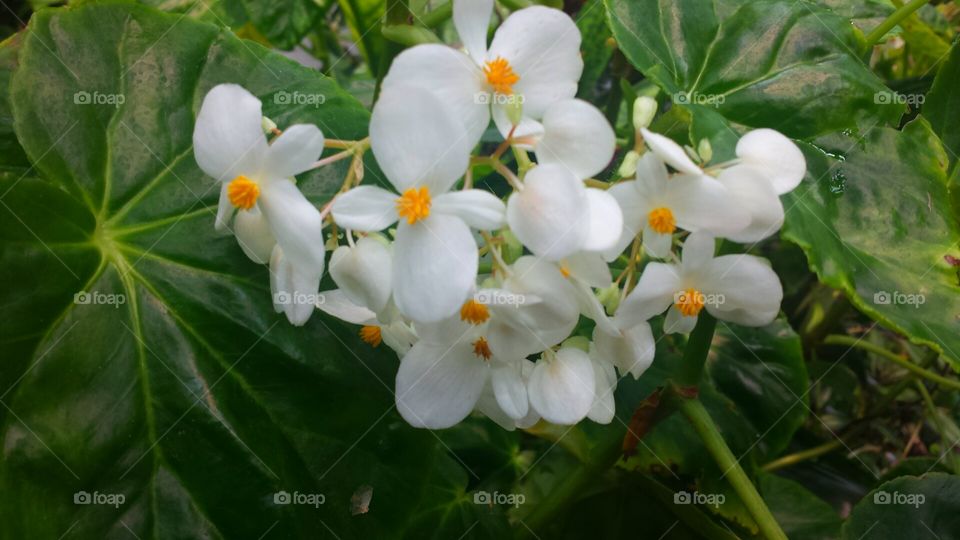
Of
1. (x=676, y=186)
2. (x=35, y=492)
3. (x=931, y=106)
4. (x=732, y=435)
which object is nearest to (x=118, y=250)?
(x=35, y=492)

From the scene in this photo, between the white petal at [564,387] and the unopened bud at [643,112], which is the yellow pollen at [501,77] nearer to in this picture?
the unopened bud at [643,112]

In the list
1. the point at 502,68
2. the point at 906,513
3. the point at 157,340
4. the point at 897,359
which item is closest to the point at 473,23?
the point at 502,68

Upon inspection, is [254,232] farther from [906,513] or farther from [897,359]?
[897,359]

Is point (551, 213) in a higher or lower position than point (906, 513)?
higher

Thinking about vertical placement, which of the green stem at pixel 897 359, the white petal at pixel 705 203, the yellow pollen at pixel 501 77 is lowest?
the green stem at pixel 897 359

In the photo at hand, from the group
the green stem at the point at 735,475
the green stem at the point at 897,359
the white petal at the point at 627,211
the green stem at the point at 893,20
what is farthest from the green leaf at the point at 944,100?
the white petal at the point at 627,211

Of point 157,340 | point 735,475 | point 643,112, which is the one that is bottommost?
point 735,475
